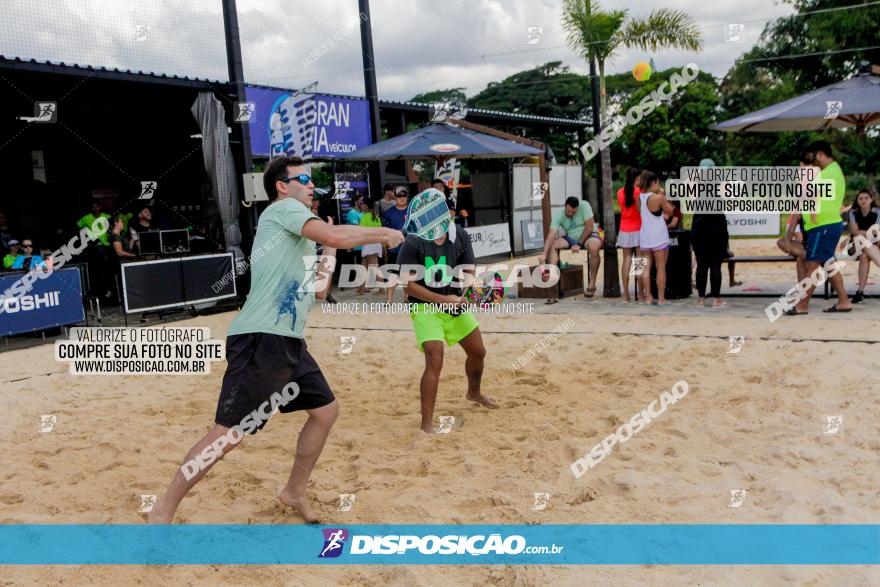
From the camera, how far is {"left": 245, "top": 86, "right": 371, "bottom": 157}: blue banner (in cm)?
1270

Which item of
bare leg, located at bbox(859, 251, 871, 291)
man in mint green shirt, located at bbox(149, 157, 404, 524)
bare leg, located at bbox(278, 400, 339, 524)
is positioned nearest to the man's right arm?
man in mint green shirt, located at bbox(149, 157, 404, 524)

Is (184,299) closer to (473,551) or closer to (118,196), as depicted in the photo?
(118,196)

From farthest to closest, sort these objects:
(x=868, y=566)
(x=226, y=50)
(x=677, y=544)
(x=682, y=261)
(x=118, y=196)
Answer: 1. (x=118, y=196)
2. (x=226, y=50)
3. (x=682, y=261)
4. (x=677, y=544)
5. (x=868, y=566)

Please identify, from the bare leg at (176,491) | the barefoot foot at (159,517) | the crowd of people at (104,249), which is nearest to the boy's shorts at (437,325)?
the bare leg at (176,491)

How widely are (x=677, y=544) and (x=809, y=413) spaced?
2292 mm

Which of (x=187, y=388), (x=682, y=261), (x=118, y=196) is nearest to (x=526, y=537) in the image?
(x=187, y=388)

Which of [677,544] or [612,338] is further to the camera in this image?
[612,338]

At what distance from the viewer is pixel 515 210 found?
63.2 ft

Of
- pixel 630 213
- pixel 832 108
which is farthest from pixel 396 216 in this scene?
pixel 832 108

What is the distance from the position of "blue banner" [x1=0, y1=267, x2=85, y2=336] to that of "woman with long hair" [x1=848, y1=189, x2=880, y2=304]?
9922 millimetres

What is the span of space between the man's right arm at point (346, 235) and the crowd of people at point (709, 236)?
650cm

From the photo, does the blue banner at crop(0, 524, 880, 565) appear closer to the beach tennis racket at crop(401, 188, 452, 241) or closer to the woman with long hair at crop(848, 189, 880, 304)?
the beach tennis racket at crop(401, 188, 452, 241)

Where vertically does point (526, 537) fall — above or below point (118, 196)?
below

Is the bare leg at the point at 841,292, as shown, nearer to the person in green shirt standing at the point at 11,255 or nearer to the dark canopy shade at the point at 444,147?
the dark canopy shade at the point at 444,147
